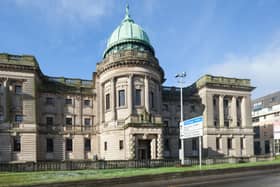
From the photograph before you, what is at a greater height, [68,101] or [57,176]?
[68,101]

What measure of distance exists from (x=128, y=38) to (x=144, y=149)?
63.1 ft

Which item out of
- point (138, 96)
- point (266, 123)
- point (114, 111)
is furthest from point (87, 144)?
point (266, 123)

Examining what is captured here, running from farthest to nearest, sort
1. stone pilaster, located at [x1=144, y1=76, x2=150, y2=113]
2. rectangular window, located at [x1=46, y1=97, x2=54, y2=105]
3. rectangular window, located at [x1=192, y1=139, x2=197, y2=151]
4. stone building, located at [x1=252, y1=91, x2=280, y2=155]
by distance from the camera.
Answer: stone building, located at [x1=252, y1=91, x2=280, y2=155]
rectangular window, located at [x1=192, y1=139, x2=197, y2=151]
rectangular window, located at [x1=46, y1=97, x2=54, y2=105]
stone pilaster, located at [x1=144, y1=76, x2=150, y2=113]

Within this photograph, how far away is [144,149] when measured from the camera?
44.5m

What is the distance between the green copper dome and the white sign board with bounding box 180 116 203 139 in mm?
23235

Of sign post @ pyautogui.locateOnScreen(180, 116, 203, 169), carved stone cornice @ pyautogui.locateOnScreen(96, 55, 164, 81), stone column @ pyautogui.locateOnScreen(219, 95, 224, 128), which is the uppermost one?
carved stone cornice @ pyautogui.locateOnScreen(96, 55, 164, 81)

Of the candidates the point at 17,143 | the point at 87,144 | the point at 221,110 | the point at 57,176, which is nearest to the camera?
the point at 57,176

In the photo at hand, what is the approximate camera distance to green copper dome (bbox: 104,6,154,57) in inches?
2046

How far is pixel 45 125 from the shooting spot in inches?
1972

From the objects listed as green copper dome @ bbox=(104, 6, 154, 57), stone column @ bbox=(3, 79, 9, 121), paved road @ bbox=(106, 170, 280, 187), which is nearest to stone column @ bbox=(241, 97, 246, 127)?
green copper dome @ bbox=(104, 6, 154, 57)

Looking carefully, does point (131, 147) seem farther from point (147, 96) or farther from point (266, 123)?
point (266, 123)

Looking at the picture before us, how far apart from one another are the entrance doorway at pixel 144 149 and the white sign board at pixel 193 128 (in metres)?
12.5

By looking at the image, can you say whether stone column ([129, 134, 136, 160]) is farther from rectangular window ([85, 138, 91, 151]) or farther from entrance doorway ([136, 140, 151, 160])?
rectangular window ([85, 138, 91, 151])

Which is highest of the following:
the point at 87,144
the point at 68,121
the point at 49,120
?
the point at 49,120
